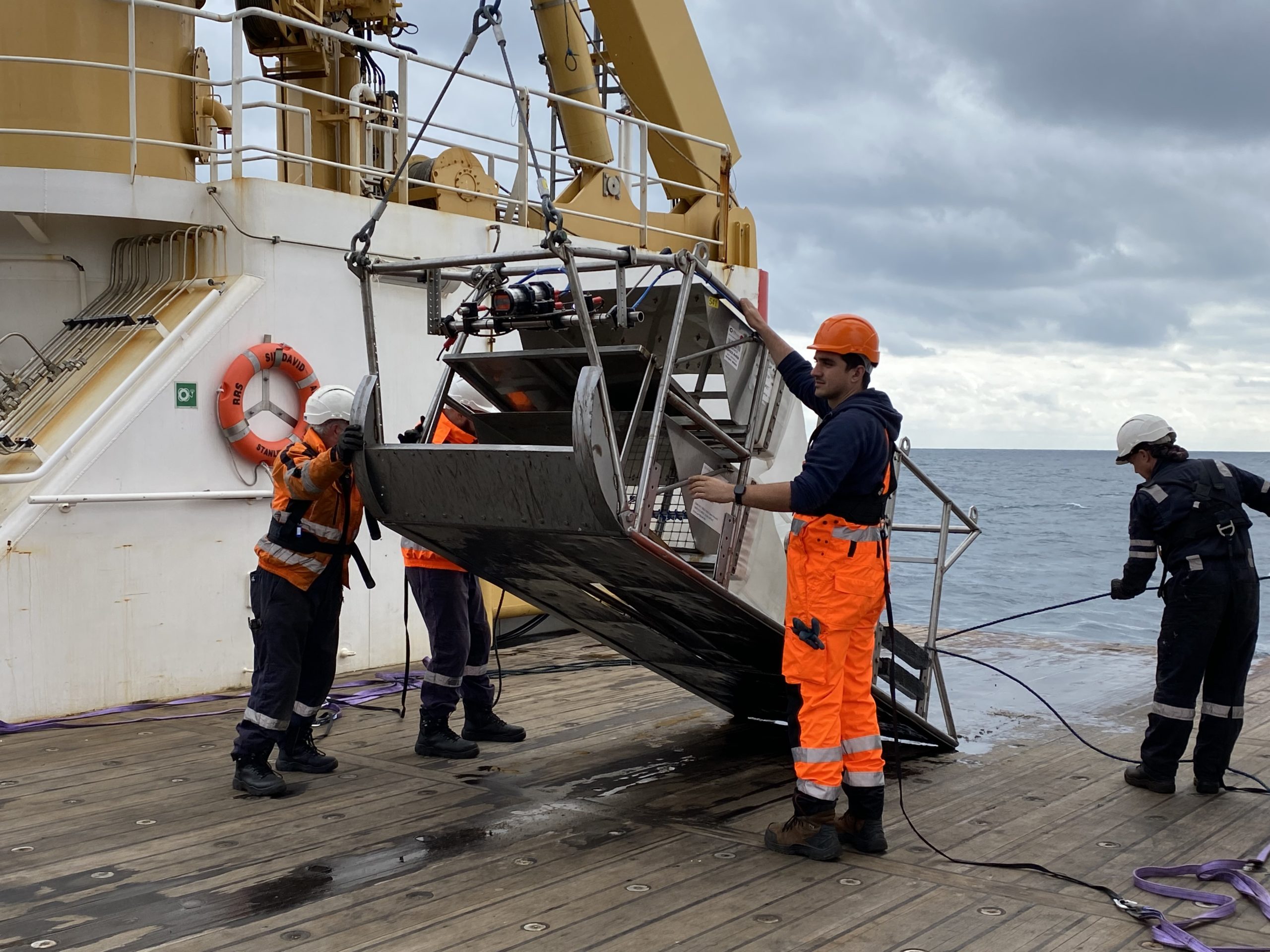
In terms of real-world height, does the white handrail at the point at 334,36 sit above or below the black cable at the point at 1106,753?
above

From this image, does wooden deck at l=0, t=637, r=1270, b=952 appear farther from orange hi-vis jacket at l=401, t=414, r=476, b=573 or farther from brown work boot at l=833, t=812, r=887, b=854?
orange hi-vis jacket at l=401, t=414, r=476, b=573

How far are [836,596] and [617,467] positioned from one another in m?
0.88

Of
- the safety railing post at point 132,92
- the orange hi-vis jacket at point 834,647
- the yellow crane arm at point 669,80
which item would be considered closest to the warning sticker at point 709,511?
the orange hi-vis jacket at point 834,647

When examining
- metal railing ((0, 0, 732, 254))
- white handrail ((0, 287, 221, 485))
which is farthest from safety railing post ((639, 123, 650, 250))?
white handrail ((0, 287, 221, 485))

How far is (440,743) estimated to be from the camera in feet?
18.9

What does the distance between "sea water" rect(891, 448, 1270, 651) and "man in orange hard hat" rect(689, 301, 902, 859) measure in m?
2.45

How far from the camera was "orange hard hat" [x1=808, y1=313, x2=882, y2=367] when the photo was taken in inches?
178

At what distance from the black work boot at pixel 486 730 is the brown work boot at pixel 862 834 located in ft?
6.83

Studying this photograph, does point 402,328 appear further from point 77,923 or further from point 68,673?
point 77,923

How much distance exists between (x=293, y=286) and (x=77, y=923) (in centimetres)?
456

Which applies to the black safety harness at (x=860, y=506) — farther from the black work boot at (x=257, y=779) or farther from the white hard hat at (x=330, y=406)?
the black work boot at (x=257, y=779)

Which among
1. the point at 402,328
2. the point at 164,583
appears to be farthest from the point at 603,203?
the point at 164,583

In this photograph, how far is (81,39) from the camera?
7590 mm

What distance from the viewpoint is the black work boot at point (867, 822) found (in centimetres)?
439
